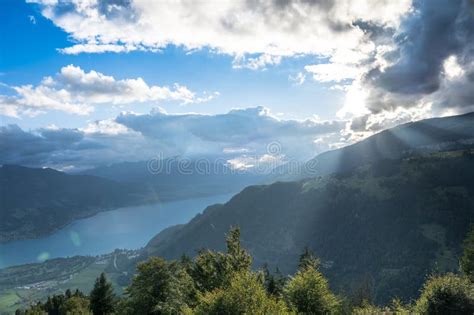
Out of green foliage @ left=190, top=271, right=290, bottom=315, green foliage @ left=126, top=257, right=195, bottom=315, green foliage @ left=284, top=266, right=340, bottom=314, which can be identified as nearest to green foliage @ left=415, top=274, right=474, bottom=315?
green foliage @ left=284, top=266, right=340, bottom=314

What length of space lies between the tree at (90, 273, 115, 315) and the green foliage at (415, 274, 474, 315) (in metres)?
69.2

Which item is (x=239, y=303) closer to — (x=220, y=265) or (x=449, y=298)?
(x=220, y=265)

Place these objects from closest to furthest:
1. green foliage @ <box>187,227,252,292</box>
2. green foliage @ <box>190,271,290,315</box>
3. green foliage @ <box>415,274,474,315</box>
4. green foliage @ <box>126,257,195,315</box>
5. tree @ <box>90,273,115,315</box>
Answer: green foliage @ <box>190,271,290,315</box>
green foliage @ <box>415,274,474,315</box>
green foliage @ <box>187,227,252,292</box>
green foliage @ <box>126,257,195,315</box>
tree @ <box>90,273,115,315</box>

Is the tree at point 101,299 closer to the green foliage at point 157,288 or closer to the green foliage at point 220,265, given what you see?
the green foliage at point 157,288

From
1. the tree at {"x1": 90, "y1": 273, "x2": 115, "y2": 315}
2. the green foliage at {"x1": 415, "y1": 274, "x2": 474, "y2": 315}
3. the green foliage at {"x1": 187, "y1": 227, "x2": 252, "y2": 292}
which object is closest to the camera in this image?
the green foliage at {"x1": 415, "y1": 274, "x2": 474, "y2": 315}

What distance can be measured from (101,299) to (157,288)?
124ft

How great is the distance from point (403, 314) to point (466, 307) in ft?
21.7

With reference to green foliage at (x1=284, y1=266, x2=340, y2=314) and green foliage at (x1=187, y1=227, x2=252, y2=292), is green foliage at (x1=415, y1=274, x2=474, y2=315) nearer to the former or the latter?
green foliage at (x1=284, y1=266, x2=340, y2=314)

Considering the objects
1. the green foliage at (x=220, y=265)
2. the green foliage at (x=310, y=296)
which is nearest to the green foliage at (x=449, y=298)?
the green foliage at (x=310, y=296)

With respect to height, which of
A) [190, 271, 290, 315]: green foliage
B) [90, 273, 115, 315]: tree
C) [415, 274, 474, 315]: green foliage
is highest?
[190, 271, 290, 315]: green foliage

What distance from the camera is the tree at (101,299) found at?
86438 mm

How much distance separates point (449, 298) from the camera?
130ft

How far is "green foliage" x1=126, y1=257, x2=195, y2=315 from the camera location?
55.5m

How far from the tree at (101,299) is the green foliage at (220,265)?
37133 mm
